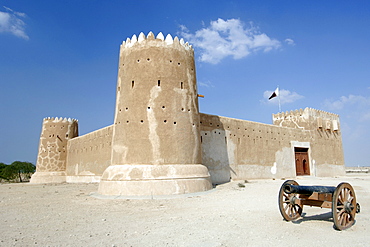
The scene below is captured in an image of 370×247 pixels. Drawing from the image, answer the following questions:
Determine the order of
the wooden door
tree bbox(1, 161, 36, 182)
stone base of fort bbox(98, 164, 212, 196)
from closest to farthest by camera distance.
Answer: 1. stone base of fort bbox(98, 164, 212, 196)
2. the wooden door
3. tree bbox(1, 161, 36, 182)

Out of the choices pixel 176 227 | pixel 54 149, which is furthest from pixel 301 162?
pixel 54 149

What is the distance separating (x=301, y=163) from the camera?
20.0 m

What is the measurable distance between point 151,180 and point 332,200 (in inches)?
246

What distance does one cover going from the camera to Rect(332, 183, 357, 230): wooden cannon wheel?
4.15 metres

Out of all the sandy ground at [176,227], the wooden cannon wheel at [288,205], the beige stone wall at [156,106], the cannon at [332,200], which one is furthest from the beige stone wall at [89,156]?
the cannon at [332,200]

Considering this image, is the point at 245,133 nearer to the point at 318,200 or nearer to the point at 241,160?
the point at 241,160

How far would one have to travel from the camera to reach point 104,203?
7793mm

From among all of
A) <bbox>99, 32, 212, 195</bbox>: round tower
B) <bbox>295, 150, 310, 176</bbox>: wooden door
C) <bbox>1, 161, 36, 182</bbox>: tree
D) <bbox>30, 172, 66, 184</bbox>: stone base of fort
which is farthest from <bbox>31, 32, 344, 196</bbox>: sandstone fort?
<bbox>1, 161, 36, 182</bbox>: tree

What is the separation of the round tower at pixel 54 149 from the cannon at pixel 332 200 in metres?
23.8

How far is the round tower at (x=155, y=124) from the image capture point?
9516 millimetres

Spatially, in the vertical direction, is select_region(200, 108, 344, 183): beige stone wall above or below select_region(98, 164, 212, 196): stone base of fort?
above

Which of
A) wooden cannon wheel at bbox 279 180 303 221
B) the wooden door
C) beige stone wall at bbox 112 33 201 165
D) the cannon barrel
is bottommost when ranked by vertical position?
wooden cannon wheel at bbox 279 180 303 221

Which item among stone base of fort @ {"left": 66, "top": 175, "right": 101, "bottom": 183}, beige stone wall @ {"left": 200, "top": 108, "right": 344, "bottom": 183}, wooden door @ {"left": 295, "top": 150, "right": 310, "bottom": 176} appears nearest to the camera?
beige stone wall @ {"left": 200, "top": 108, "right": 344, "bottom": 183}

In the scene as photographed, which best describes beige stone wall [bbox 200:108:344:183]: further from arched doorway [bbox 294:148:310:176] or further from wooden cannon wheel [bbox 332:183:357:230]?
wooden cannon wheel [bbox 332:183:357:230]
